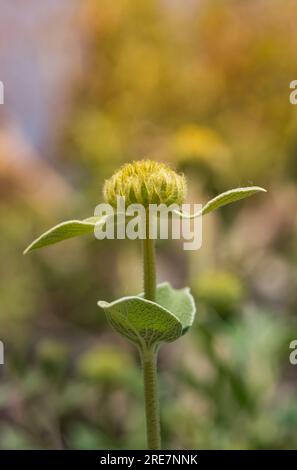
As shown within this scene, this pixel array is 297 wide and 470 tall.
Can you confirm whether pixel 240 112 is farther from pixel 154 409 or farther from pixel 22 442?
pixel 154 409

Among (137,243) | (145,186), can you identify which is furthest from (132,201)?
(137,243)

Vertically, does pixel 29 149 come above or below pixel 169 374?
above

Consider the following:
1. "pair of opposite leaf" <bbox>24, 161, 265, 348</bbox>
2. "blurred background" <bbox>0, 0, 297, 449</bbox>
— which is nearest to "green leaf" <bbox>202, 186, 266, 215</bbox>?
"pair of opposite leaf" <bbox>24, 161, 265, 348</bbox>

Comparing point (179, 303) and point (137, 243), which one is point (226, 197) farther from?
point (137, 243)

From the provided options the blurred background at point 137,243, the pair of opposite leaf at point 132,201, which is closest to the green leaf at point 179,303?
the pair of opposite leaf at point 132,201

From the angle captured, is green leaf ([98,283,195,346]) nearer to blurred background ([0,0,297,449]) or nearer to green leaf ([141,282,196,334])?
green leaf ([141,282,196,334])
